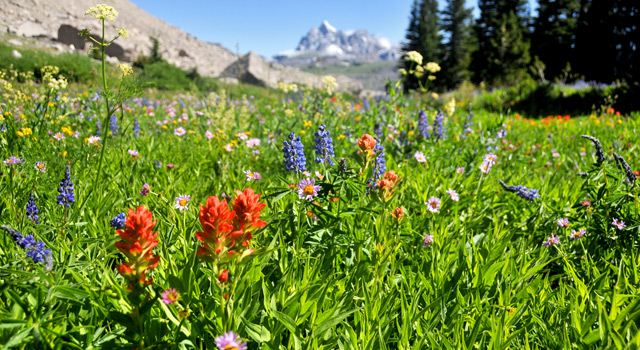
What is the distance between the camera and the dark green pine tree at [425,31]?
40.2 m

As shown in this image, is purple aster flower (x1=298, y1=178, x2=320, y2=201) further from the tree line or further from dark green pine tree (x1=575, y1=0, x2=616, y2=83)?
dark green pine tree (x1=575, y1=0, x2=616, y2=83)

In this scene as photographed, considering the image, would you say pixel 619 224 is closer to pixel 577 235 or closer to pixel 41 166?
pixel 577 235

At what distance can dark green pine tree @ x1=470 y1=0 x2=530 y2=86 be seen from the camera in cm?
2764

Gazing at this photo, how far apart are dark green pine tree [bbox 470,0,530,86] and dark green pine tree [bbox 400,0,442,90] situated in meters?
5.10

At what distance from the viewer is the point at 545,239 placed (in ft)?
7.73

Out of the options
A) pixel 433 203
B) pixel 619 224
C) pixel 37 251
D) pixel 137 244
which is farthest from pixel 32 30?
pixel 619 224

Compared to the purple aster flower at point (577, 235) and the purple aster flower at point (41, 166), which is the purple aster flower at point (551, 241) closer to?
the purple aster flower at point (577, 235)

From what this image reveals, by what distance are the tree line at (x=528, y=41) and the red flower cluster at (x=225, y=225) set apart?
14454 millimetres

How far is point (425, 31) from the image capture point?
133 ft

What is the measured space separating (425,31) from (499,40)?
12154 mm

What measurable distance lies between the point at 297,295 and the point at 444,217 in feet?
4.80

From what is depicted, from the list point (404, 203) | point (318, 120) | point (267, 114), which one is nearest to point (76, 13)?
point (267, 114)

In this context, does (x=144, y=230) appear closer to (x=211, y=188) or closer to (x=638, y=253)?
(x=211, y=188)

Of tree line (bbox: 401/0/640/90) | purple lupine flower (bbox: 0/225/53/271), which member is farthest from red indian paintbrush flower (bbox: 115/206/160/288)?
tree line (bbox: 401/0/640/90)
